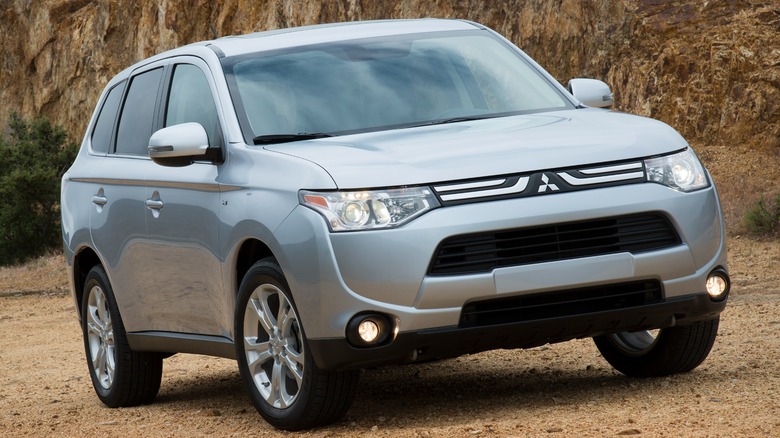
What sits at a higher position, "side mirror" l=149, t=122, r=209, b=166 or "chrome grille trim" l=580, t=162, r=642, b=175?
"chrome grille trim" l=580, t=162, r=642, b=175

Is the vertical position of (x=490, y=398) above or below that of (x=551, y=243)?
below

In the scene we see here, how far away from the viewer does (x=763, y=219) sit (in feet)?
52.1

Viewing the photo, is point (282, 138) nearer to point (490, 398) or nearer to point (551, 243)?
point (551, 243)

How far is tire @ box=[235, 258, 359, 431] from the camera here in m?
5.51

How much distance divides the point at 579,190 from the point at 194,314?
2.22 metres

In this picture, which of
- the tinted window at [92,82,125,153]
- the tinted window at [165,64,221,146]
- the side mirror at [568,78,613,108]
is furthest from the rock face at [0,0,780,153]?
the tinted window at [165,64,221,146]

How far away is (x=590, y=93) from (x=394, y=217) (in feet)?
6.72

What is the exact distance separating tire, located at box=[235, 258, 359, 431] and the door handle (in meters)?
1.05

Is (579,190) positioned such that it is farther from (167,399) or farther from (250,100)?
(167,399)

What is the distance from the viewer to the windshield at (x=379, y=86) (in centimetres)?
629

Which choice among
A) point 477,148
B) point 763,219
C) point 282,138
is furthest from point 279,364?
point 763,219

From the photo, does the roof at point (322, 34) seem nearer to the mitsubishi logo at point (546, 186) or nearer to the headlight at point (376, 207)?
the headlight at point (376, 207)

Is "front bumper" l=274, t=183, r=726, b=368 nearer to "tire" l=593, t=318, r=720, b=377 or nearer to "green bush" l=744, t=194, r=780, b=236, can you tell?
"tire" l=593, t=318, r=720, b=377

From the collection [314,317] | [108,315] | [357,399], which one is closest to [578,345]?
[357,399]
